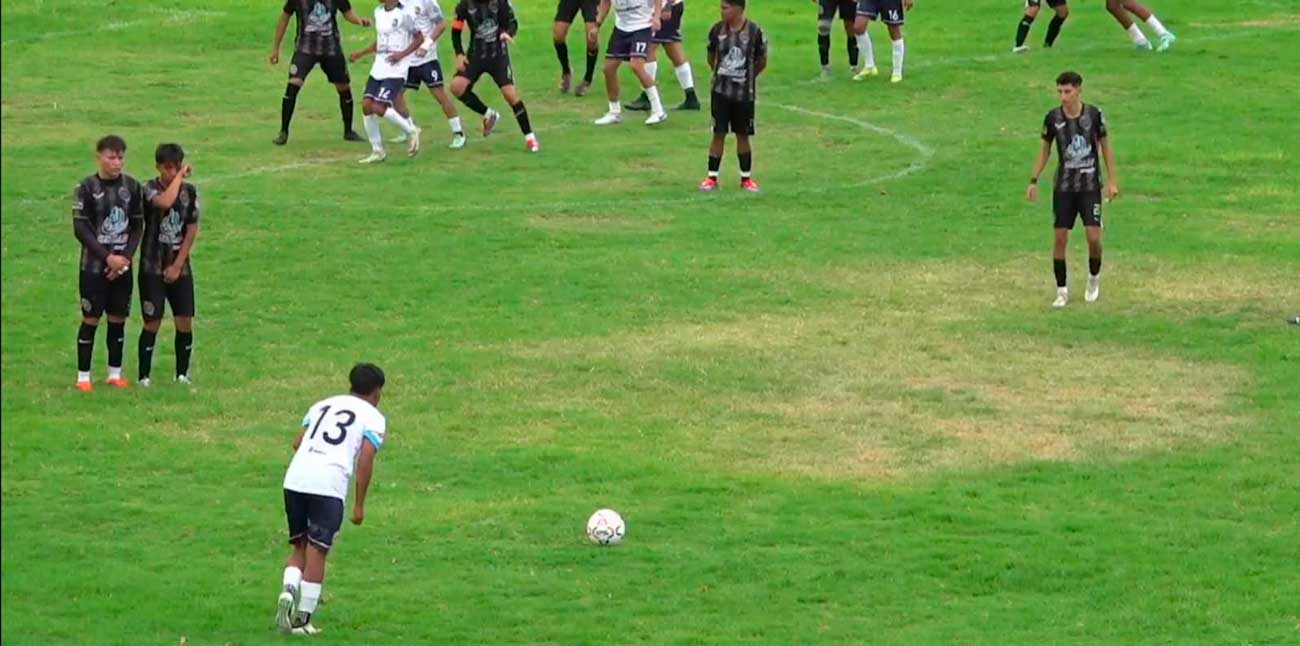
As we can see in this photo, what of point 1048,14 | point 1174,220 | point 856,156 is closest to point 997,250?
point 1174,220

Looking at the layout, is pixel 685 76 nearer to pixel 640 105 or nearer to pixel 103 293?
pixel 640 105

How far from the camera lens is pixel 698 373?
663 inches

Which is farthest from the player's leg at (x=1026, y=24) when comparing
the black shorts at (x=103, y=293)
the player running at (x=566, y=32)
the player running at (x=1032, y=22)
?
the black shorts at (x=103, y=293)

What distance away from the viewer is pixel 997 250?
69.1 ft

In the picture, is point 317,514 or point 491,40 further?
point 491,40

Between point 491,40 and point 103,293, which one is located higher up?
point 491,40

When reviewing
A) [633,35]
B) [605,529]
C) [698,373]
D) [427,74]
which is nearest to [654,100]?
[633,35]

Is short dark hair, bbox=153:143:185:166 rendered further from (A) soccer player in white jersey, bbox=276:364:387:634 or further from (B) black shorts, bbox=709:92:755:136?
(B) black shorts, bbox=709:92:755:136

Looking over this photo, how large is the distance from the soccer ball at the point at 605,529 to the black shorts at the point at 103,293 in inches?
199

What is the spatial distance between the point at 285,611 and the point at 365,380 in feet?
4.23

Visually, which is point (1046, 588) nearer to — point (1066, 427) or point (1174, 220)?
point (1066, 427)

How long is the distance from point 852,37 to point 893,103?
1.86 meters

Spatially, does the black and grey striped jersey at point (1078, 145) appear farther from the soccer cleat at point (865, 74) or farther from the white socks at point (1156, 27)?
the white socks at point (1156, 27)

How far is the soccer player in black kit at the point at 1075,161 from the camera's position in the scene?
59.2ft
